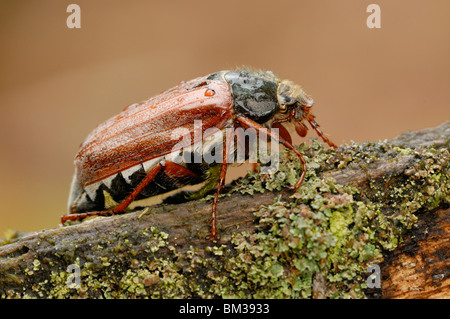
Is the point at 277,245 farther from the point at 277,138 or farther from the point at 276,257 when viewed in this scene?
the point at 277,138

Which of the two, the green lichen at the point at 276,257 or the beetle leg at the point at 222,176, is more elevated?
the beetle leg at the point at 222,176

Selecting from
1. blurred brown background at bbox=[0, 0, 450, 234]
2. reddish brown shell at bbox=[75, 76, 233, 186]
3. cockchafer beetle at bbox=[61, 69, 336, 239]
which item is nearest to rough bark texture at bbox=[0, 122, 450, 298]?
cockchafer beetle at bbox=[61, 69, 336, 239]

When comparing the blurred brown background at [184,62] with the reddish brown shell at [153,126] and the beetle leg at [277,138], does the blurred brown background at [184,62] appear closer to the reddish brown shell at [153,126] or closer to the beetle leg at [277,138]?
the reddish brown shell at [153,126]

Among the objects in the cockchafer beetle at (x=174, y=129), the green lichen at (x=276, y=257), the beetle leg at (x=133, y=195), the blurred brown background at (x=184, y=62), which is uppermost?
the blurred brown background at (x=184, y=62)

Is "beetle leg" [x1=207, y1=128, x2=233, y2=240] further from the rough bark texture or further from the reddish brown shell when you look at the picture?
the reddish brown shell

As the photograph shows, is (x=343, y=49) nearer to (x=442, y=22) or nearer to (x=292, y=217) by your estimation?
(x=442, y=22)

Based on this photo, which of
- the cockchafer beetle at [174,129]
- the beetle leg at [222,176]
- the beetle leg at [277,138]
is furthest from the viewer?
the cockchafer beetle at [174,129]

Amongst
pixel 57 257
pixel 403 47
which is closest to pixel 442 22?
pixel 403 47

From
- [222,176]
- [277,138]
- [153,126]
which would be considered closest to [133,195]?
[153,126]

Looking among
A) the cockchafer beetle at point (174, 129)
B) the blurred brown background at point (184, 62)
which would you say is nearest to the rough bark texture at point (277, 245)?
the cockchafer beetle at point (174, 129)
